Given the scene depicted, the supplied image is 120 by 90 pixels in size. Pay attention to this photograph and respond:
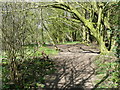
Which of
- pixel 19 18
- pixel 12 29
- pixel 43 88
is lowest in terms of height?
pixel 43 88

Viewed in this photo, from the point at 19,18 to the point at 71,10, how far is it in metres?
4.78

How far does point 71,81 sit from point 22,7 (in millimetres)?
3021

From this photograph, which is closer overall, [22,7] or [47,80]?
[22,7]

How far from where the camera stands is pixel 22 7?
4.36 m

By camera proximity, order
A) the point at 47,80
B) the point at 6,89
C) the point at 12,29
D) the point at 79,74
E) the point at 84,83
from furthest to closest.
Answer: the point at 79,74
the point at 47,80
the point at 84,83
the point at 6,89
the point at 12,29

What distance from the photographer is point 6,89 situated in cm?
414

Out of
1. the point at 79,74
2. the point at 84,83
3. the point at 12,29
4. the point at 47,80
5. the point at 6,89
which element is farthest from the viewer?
the point at 79,74

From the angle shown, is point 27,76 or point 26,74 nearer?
point 27,76

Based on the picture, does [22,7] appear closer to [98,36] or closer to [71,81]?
[71,81]

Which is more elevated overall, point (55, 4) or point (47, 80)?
point (55, 4)

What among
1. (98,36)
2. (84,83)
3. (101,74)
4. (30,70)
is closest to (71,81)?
(84,83)

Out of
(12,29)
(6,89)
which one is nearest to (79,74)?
(6,89)

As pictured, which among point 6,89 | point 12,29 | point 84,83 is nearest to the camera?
point 12,29

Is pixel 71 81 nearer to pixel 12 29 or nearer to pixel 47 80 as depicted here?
pixel 47 80
